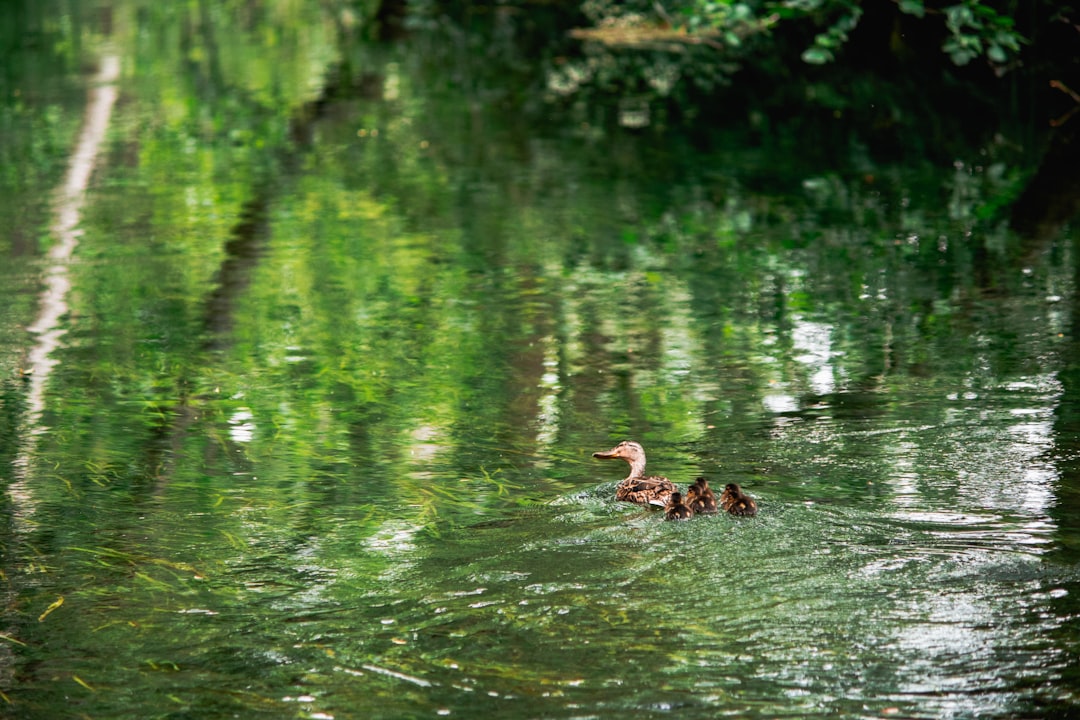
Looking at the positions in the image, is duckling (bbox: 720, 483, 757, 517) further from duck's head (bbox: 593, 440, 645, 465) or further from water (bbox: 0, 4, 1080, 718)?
duck's head (bbox: 593, 440, 645, 465)

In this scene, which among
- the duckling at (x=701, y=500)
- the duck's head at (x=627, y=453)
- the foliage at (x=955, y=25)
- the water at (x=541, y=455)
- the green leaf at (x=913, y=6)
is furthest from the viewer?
the green leaf at (x=913, y=6)

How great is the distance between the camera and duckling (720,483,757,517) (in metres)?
7.24

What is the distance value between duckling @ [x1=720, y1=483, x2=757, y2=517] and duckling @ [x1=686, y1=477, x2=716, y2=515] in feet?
0.20

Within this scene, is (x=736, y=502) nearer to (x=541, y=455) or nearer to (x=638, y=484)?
(x=638, y=484)

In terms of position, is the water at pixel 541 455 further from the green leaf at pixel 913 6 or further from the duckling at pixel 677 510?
the green leaf at pixel 913 6

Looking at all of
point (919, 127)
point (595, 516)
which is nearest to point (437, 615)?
point (595, 516)

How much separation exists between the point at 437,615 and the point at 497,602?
0.85ft

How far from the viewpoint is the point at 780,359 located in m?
10.6

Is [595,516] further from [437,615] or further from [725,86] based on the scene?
[725,86]

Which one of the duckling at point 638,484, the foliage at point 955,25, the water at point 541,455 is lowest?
the water at point 541,455

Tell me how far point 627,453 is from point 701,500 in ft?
3.03

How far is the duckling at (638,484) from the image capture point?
7.48m

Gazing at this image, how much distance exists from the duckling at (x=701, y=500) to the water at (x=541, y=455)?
0.10m

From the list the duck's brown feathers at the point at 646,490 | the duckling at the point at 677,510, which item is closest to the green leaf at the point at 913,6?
the duck's brown feathers at the point at 646,490
